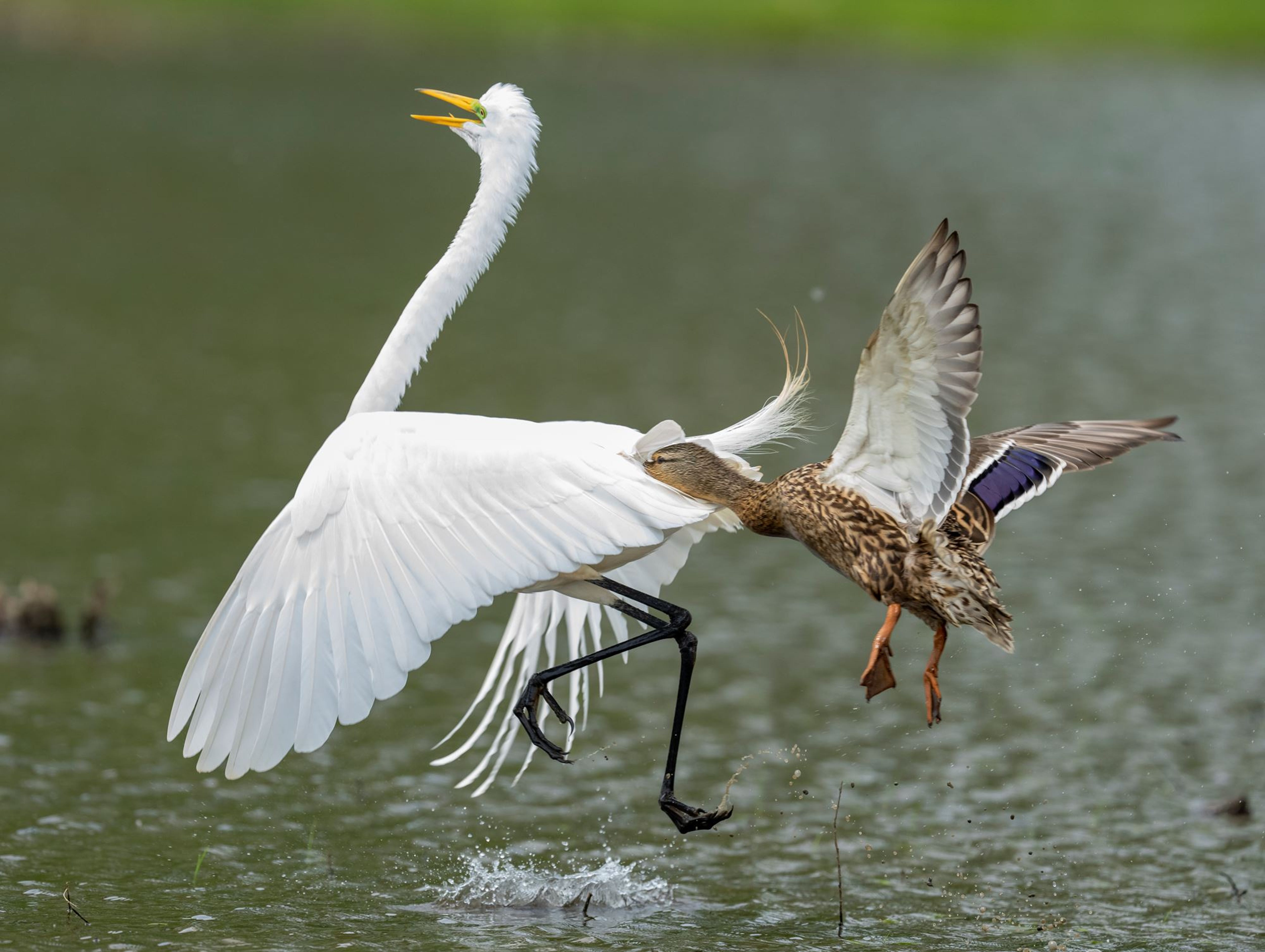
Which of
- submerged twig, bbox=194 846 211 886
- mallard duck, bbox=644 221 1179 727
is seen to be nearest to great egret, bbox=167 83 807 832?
mallard duck, bbox=644 221 1179 727

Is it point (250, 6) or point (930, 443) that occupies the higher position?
point (250, 6)

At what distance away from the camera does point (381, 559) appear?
19.9 ft

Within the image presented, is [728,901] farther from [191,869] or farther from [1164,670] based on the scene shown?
[1164,670]

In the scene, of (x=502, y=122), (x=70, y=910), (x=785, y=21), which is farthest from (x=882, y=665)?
(x=785, y=21)

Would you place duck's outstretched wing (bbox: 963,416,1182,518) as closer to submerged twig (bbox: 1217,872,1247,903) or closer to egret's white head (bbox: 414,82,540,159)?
submerged twig (bbox: 1217,872,1247,903)

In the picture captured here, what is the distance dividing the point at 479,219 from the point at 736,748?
10.9ft

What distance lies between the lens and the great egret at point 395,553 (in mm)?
5945

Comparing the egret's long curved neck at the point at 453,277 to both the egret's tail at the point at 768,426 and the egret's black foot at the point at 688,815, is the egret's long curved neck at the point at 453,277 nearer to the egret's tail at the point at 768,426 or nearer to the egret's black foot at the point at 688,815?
the egret's tail at the point at 768,426

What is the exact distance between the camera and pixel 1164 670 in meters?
10.4

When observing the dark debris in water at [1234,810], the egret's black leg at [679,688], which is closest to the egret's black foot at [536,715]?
the egret's black leg at [679,688]

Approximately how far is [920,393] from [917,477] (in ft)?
1.20

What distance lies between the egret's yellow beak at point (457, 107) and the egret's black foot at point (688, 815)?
3080 mm

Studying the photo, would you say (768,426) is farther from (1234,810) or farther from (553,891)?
(1234,810)

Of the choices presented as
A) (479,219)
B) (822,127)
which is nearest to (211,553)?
(479,219)
